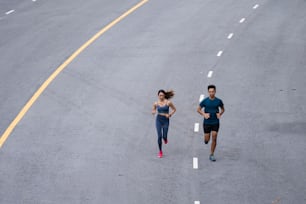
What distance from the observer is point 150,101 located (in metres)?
22.9

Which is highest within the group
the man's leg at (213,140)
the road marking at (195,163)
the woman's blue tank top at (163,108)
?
the woman's blue tank top at (163,108)

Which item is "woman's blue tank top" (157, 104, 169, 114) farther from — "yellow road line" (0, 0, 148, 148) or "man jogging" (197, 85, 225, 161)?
"yellow road line" (0, 0, 148, 148)

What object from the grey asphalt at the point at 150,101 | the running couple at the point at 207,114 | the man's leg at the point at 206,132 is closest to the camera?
the grey asphalt at the point at 150,101

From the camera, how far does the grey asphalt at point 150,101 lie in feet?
56.2

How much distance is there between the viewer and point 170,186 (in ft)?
55.6

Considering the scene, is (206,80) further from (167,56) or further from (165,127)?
(165,127)

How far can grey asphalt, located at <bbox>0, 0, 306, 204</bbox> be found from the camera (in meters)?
17.1

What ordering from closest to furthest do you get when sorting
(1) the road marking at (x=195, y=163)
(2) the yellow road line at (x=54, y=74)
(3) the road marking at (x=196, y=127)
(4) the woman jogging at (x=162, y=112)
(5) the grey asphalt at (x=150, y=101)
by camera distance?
(5) the grey asphalt at (x=150, y=101) → (1) the road marking at (x=195, y=163) → (4) the woman jogging at (x=162, y=112) → (3) the road marking at (x=196, y=127) → (2) the yellow road line at (x=54, y=74)

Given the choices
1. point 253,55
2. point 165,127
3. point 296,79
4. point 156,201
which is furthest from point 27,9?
point 156,201

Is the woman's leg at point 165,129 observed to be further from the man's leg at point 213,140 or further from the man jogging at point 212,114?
the man's leg at point 213,140

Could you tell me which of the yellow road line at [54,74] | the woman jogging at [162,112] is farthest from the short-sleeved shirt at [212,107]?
the yellow road line at [54,74]

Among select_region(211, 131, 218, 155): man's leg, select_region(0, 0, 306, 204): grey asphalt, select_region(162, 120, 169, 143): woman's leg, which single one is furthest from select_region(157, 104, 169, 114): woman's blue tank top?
select_region(211, 131, 218, 155): man's leg

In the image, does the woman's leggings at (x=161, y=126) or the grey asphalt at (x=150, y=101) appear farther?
the woman's leggings at (x=161, y=126)

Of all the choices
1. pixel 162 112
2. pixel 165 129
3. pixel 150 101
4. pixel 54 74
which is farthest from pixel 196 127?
pixel 54 74
